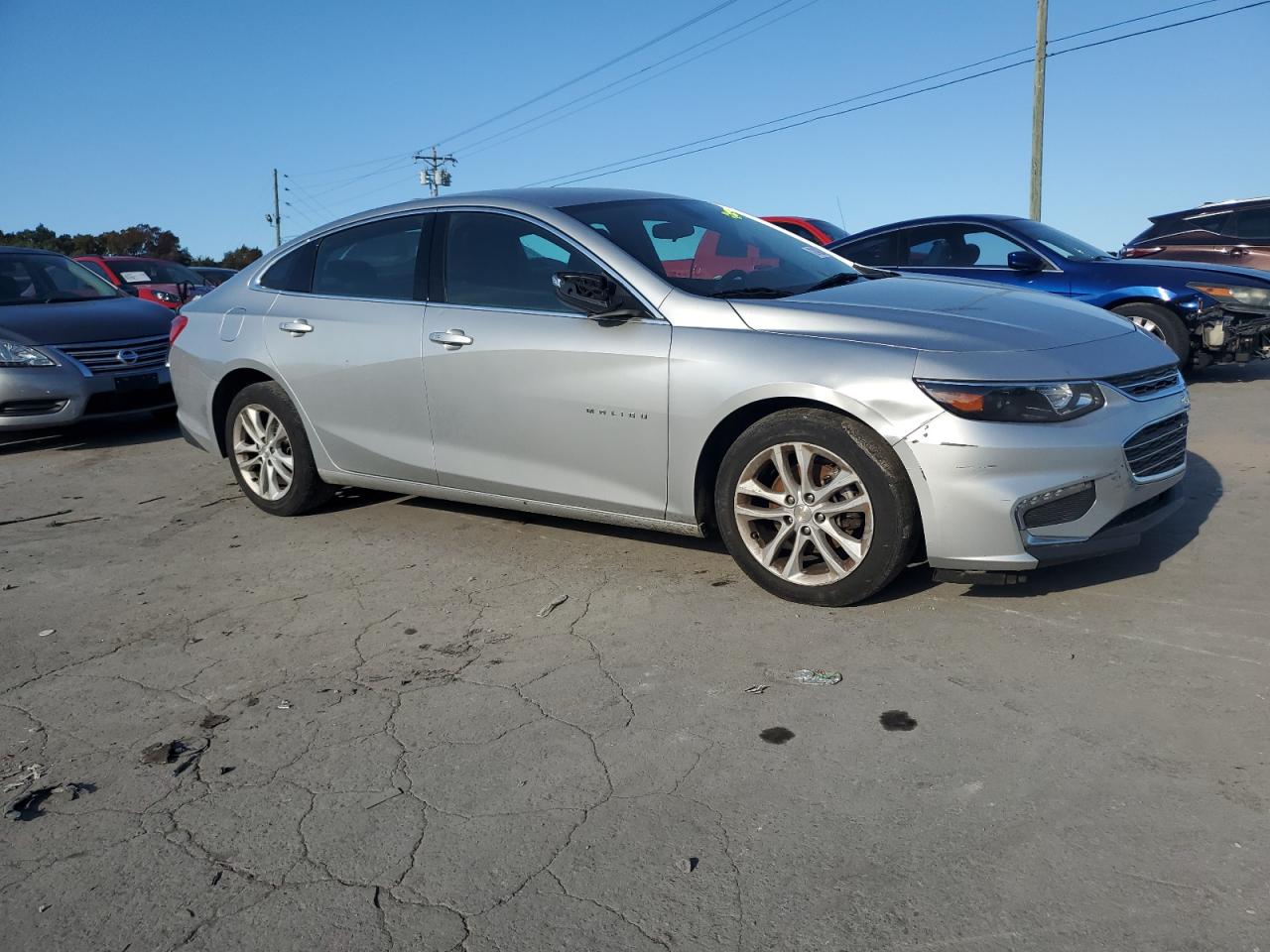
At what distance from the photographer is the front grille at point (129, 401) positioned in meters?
8.79

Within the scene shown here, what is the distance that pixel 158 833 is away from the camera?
2.89 meters

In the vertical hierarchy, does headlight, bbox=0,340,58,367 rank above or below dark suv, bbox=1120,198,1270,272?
below

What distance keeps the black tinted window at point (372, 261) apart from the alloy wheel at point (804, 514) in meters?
2.10

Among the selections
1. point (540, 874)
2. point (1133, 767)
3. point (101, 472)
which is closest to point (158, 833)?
point (540, 874)

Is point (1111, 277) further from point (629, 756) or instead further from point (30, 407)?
point (30, 407)

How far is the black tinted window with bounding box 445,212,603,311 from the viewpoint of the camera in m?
4.91

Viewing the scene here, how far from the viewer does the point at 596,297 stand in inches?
181

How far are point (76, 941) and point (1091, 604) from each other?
11.2 ft

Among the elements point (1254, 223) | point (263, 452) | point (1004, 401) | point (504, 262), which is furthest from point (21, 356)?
point (1254, 223)

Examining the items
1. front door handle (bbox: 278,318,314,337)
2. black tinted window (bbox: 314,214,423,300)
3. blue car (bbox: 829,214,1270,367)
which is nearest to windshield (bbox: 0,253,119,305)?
front door handle (bbox: 278,318,314,337)

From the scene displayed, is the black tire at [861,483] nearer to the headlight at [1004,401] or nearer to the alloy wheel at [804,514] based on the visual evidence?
the alloy wheel at [804,514]

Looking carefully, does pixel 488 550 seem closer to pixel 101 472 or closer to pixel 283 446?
pixel 283 446

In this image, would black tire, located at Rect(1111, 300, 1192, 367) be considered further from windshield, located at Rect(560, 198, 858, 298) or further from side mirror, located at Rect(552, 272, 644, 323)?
side mirror, located at Rect(552, 272, 644, 323)

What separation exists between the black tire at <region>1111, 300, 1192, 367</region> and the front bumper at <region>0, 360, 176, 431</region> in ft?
25.3
